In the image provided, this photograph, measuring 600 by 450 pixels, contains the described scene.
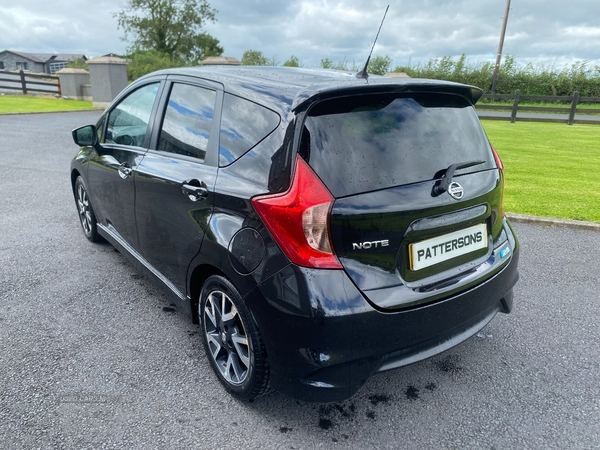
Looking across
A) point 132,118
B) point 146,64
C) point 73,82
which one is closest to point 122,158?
point 132,118

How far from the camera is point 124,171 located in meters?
3.27

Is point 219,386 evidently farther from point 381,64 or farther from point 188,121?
point 381,64

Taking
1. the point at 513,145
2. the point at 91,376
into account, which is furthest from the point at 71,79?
the point at 91,376

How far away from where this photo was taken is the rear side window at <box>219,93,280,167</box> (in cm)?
213

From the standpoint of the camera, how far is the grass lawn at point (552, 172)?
19.4 ft

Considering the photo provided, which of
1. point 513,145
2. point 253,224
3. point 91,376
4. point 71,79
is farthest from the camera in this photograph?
point 71,79

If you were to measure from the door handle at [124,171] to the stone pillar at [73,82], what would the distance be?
24254 millimetres

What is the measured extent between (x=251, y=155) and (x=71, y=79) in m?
26.4

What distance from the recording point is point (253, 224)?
6.63 feet

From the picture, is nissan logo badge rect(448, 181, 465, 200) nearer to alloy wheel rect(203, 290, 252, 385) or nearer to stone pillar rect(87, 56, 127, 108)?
alloy wheel rect(203, 290, 252, 385)

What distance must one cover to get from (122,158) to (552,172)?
7914 mm

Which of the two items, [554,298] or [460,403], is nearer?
[460,403]

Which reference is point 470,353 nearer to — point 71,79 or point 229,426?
point 229,426

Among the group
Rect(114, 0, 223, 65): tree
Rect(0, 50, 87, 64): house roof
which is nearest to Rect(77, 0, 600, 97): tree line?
Rect(114, 0, 223, 65): tree
